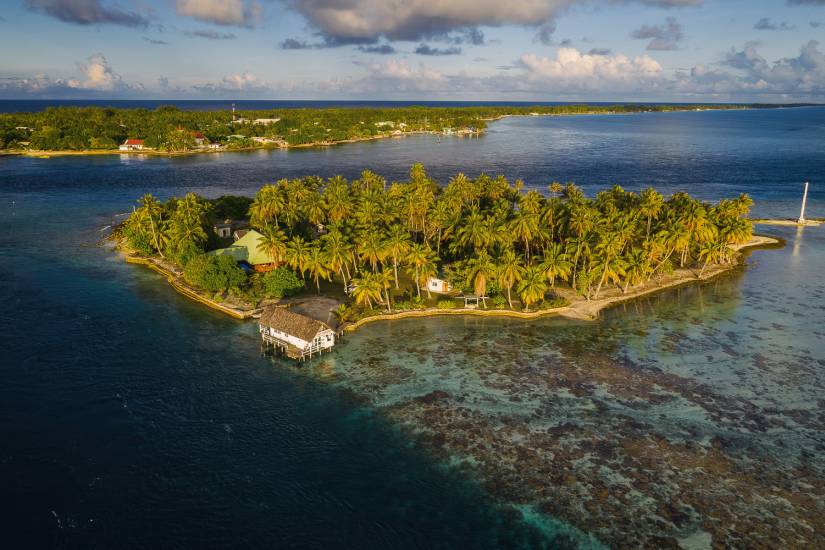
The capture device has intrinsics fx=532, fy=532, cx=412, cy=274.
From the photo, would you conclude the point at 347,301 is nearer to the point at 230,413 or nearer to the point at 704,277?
the point at 230,413

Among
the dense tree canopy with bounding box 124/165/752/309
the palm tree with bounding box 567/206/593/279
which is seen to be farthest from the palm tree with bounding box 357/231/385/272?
the palm tree with bounding box 567/206/593/279

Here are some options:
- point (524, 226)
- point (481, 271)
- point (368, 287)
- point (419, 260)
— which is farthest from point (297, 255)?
point (524, 226)

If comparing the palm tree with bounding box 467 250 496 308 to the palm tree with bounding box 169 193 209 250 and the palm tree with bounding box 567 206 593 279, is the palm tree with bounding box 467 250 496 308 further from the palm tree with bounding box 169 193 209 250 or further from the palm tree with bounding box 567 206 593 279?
the palm tree with bounding box 169 193 209 250

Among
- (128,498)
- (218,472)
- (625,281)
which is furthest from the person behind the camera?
(625,281)

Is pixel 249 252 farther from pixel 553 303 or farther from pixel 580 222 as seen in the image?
pixel 580 222

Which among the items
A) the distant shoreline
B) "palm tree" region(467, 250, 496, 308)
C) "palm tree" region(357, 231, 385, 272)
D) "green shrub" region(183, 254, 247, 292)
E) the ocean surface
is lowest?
the ocean surface

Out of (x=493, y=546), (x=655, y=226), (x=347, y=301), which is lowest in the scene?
(x=493, y=546)

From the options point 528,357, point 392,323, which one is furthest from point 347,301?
point 528,357
